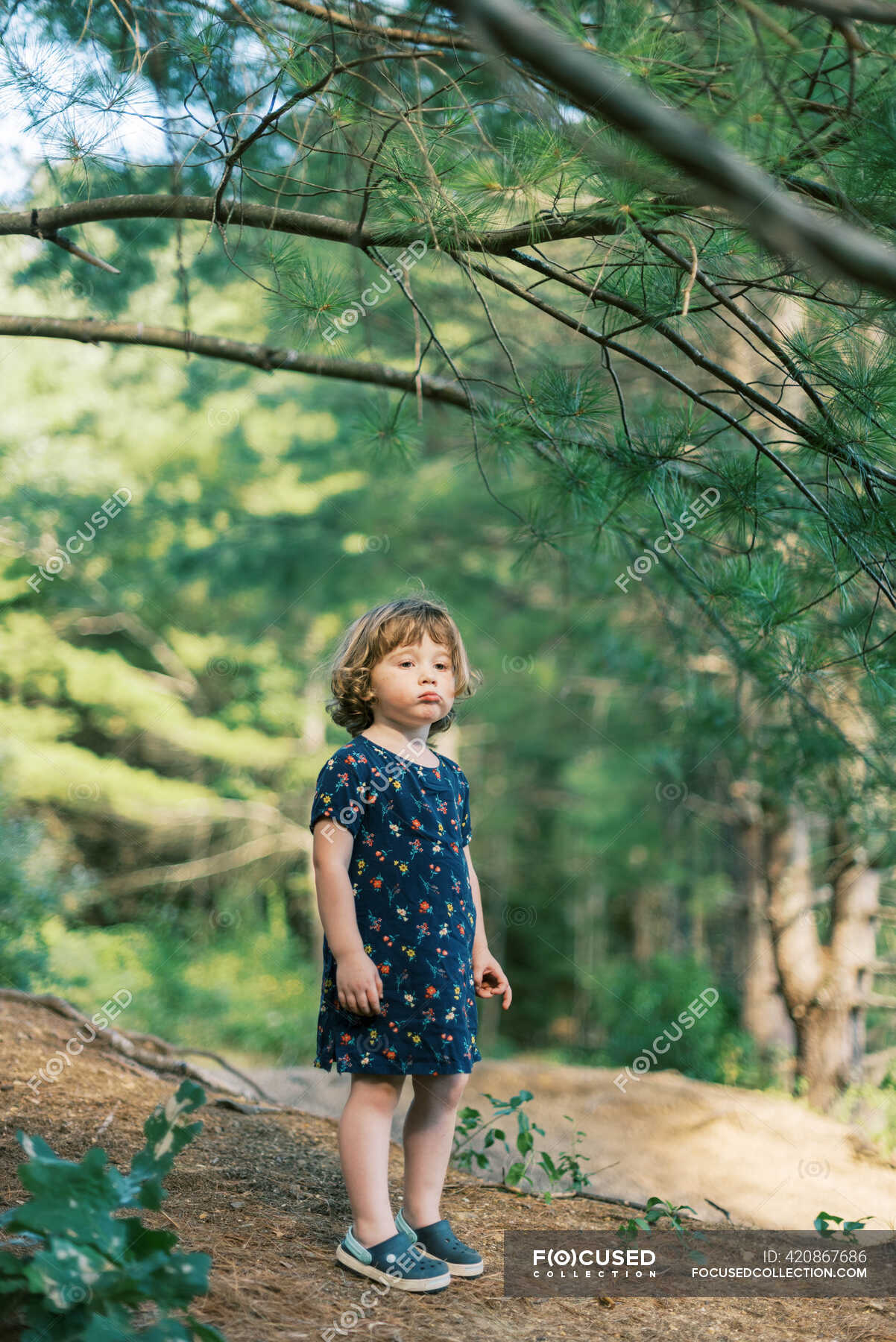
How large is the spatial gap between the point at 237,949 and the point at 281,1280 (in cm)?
899

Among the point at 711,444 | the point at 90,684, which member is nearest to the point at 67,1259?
the point at 711,444

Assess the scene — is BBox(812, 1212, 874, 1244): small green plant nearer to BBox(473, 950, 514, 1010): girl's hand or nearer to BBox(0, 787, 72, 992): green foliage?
BBox(473, 950, 514, 1010): girl's hand

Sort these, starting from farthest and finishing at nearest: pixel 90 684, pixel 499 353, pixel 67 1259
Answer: pixel 90 684 < pixel 499 353 < pixel 67 1259

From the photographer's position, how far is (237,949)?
34.1 feet

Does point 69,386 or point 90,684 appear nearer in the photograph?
point 69,386

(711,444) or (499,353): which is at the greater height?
(499,353)

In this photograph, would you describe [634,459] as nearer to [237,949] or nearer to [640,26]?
[640,26]

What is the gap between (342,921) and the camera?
190cm

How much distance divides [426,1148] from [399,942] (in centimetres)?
41

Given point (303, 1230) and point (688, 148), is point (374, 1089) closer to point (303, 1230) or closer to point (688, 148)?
point (303, 1230)

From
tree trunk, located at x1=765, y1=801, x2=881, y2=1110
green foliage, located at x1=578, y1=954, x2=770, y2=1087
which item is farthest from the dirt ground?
tree trunk, located at x1=765, y1=801, x2=881, y2=1110

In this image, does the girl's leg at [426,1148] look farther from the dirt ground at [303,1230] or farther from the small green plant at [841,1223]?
the small green plant at [841,1223]

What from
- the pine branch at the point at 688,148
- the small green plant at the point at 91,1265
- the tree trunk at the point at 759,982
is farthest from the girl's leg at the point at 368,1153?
the tree trunk at the point at 759,982

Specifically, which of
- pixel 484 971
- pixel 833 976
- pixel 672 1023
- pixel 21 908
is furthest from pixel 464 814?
pixel 672 1023
